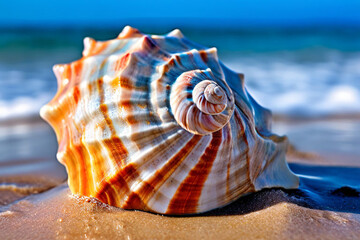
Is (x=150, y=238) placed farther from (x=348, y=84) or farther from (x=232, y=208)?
(x=348, y=84)

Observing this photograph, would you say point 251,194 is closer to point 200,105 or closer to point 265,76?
point 200,105

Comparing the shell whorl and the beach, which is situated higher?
the shell whorl

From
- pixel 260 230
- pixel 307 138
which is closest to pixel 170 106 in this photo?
pixel 260 230

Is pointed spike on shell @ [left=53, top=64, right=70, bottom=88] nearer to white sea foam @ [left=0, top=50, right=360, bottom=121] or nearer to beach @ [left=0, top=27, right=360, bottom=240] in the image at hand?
beach @ [left=0, top=27, right=360, bottom=240]

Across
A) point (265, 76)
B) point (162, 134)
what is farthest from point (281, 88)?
point (162, 134)

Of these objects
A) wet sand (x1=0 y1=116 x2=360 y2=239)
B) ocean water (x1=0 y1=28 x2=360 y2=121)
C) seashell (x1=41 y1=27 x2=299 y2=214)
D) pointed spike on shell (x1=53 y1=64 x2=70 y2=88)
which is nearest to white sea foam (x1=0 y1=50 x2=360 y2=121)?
ocean water (x1=0 y1=28 x2=360 y2=121)

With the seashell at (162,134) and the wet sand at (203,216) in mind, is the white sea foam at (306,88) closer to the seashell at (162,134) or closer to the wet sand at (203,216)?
the wet sand at (203,216)

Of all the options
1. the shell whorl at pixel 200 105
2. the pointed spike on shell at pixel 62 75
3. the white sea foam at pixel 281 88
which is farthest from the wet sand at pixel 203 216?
the white sea foam at pixel 281 88
